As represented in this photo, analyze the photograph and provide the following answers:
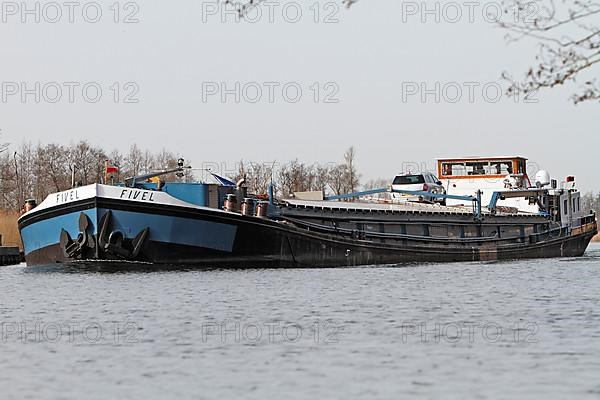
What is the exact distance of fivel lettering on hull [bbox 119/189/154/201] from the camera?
3002 centimetres

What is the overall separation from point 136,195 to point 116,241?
1.38 meters

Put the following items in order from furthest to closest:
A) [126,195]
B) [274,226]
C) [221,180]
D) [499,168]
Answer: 1. [499,168]
2. [221,180]
3. [274,226]
4. [126,195]

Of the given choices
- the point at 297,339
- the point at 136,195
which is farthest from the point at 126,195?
the point at 297,339

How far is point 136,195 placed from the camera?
98.7 feet

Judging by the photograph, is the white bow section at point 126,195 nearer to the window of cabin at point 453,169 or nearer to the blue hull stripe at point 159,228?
the blue hull stripe at point 159,228

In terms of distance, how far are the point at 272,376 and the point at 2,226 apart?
3636 cm

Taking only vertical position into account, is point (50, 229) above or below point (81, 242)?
above

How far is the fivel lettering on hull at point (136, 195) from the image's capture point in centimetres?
3002

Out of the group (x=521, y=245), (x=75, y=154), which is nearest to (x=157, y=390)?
(x=521, y=245)

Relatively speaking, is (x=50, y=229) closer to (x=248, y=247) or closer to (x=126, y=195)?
(x=126, y=195)

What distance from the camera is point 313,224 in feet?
112

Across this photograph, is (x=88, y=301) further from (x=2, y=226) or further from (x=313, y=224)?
(x=2, y=226)

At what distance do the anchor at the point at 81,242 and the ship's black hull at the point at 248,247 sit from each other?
43 millimetres

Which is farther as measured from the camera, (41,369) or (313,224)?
(313,224)
